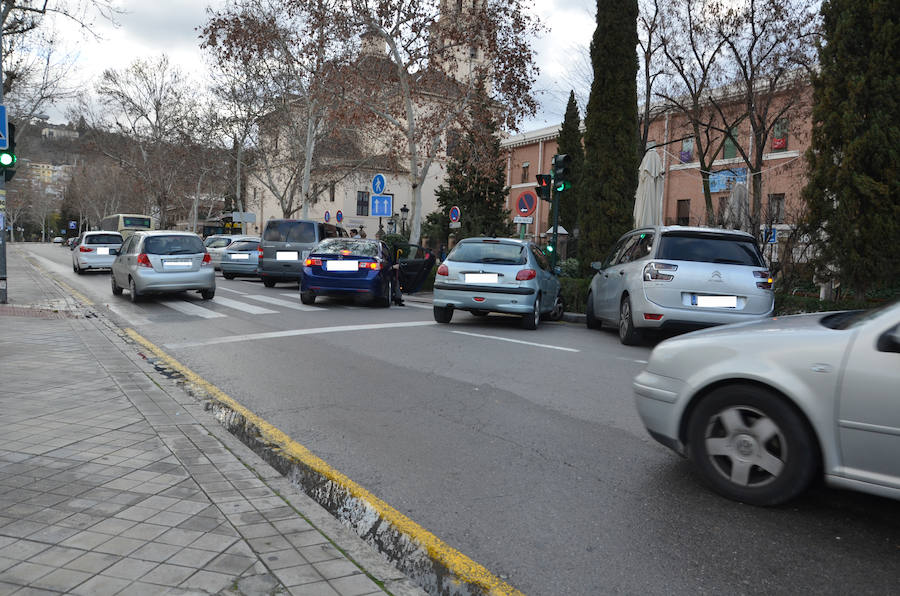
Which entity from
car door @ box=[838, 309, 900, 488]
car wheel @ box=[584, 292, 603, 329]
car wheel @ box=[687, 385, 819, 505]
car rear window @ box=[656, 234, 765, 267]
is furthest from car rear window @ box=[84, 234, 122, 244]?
car door @ box=[838, 309, 900, 488]

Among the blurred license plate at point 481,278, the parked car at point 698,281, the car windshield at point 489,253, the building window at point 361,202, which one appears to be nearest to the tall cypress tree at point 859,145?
the parked car at point 698,281

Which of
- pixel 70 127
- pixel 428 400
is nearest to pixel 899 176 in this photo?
pixel 428 400

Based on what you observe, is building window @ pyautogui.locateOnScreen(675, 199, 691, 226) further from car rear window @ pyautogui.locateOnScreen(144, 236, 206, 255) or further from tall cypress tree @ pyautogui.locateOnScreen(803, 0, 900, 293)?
A: car rear window @ pyautogui.locateOnScreen(144, 236, 206, 255)

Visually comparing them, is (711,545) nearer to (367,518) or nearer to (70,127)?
(367,518)

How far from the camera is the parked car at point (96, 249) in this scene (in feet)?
82.7

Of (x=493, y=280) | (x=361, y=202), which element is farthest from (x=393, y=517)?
(x=361, y=202)

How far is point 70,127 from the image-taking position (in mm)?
48594

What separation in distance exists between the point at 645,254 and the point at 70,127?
49697mm

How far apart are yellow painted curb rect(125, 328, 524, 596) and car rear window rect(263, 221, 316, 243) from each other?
13.8 meters

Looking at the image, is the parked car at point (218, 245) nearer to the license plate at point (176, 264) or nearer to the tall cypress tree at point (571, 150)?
the license plate at point (176, 264)

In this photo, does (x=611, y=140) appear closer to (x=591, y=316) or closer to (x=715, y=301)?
(x=591, y=316)

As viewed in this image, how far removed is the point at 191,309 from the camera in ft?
44.4

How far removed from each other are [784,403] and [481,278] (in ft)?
25.8

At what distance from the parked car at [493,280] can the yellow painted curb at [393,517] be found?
5631 millimetres
